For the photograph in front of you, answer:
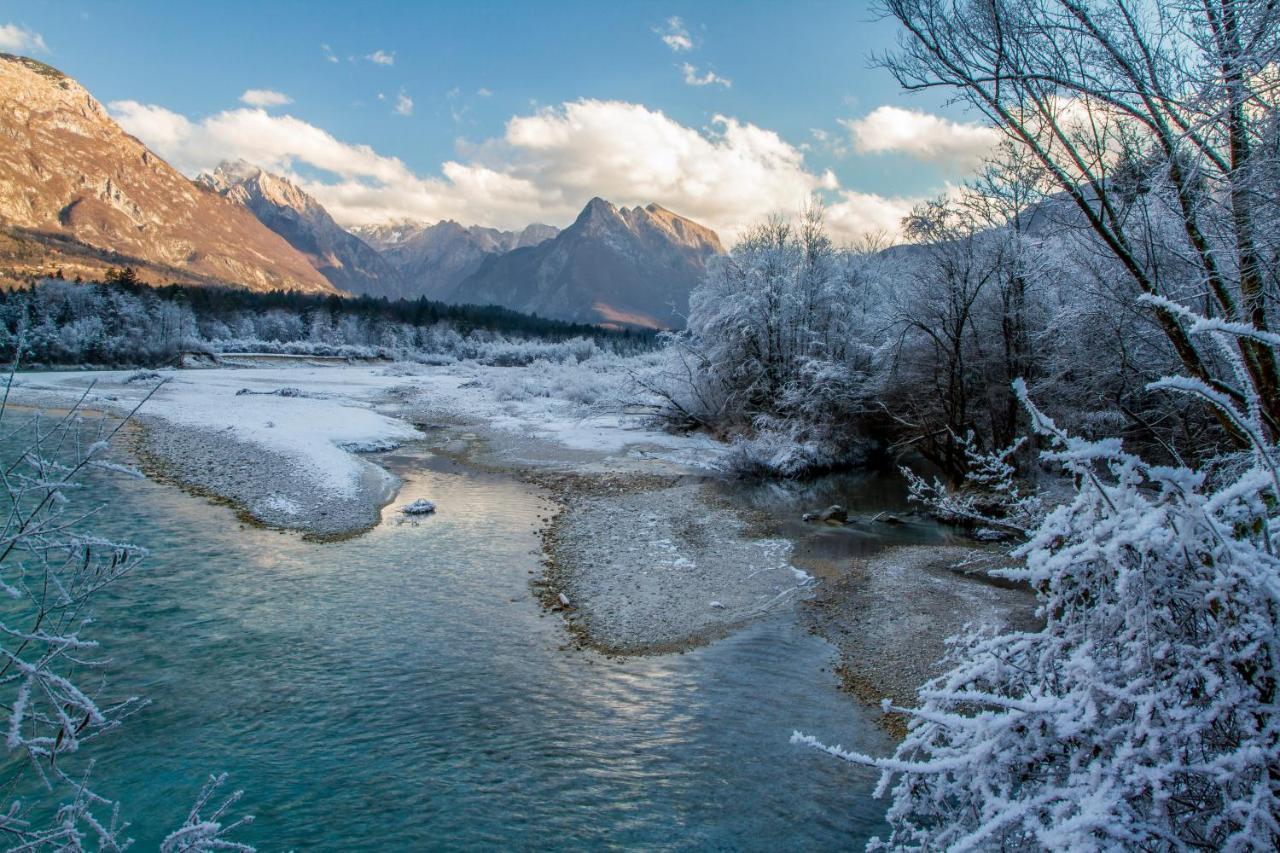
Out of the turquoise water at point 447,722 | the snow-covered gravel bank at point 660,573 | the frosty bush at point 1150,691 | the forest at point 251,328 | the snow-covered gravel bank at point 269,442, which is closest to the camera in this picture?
the frosty bush at point 1150,691

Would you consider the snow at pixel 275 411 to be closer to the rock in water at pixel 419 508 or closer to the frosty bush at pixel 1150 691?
the rock in water at pixel 419 508

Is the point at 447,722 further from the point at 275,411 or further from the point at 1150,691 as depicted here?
the point at 275,411

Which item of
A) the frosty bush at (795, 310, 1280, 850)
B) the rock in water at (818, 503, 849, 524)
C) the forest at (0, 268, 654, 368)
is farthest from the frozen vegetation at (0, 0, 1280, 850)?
the forest at (0, 268, 654, 368)

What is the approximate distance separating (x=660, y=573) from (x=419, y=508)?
751 centimetres

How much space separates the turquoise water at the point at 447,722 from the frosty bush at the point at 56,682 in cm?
41

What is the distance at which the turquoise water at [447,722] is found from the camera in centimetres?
663

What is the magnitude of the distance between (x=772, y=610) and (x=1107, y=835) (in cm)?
965

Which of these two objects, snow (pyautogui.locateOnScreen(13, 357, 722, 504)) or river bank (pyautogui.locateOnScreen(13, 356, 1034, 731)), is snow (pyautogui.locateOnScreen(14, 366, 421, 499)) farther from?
river bank (pyautogui.locateOnScreen(13, 356, 1034, 731))

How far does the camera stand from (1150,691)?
9.12 ft

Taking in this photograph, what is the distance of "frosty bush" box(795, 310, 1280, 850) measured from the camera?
2.56 meters

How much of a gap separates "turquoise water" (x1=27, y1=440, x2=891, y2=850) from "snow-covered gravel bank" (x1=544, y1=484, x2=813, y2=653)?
2.09 ft

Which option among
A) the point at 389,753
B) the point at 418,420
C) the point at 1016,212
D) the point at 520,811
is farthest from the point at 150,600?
the point at 418,420

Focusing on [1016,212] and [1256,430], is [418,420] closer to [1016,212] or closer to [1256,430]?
[1016,212]

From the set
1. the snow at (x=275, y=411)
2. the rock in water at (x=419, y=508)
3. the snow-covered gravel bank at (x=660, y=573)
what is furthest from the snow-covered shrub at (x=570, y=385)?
the snow-covered gravel bank at (x=660, y=573)
